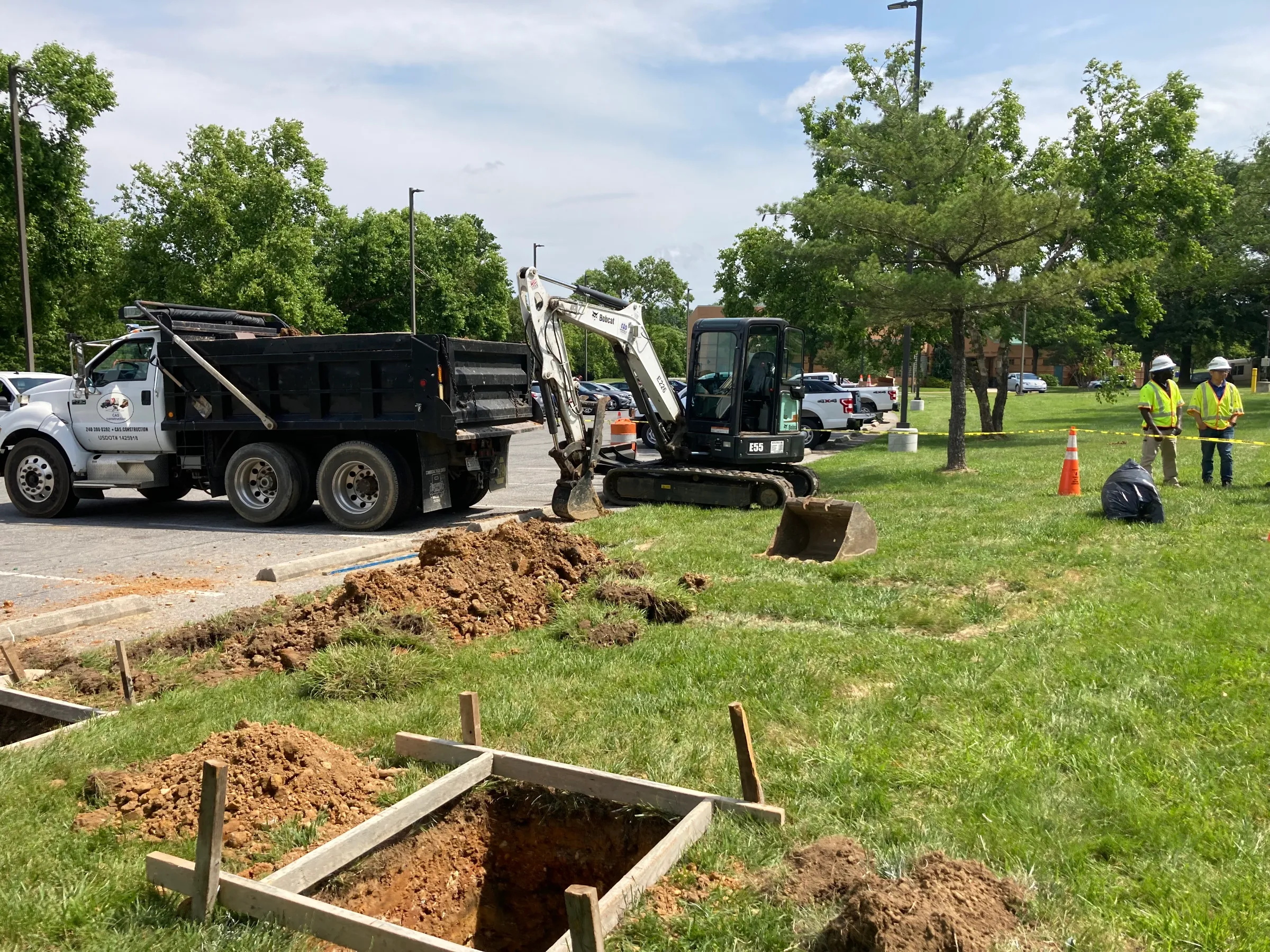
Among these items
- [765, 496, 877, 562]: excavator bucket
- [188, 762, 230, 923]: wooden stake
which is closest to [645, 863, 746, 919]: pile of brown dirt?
[188, 762, 230, 923]: wooden stake

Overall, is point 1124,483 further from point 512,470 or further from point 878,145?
point 512,470

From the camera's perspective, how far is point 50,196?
3080 centimetres

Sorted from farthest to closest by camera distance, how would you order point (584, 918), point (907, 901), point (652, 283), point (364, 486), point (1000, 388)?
point (652, 283), point (1000, 388), point (364, 486), point (907, 901), point (584, 918)

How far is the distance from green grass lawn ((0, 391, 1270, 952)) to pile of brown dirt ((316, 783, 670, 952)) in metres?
0.36

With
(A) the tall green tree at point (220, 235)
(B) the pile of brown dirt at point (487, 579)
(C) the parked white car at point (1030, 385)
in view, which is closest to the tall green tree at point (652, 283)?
(C) the parked white car at point (1030, 385)

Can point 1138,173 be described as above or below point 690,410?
above

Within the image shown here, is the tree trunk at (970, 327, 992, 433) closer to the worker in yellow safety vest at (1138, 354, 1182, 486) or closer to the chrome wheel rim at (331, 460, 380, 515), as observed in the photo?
the worker in yellow safety vest at (1138, 354, 1182, 486)

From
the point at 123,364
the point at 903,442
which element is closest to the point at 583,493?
the point at 123,364

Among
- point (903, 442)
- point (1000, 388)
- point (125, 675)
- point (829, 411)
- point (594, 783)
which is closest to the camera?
point (594, 783)

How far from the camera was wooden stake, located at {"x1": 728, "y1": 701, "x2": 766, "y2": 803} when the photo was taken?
3.84 meters

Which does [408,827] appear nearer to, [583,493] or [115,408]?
[583,493]

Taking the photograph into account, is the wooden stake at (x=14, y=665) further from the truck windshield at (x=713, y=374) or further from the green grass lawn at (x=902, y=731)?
the truck windshield at (x=713, y=374)

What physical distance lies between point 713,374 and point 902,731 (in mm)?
10269

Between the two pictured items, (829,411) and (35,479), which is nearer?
(35,479)
